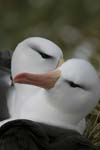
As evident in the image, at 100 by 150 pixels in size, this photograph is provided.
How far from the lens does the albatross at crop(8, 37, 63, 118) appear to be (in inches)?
90.2

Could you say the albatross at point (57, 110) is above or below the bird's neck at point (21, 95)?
above

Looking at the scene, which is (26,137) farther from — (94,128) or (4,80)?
(94,128)

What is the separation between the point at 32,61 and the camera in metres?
2.31

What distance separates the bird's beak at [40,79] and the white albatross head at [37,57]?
0.17 metres

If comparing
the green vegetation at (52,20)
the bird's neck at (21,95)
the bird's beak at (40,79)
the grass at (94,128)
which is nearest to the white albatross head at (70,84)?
the bird's beak at (40,79)

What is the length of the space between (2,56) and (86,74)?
0.45m

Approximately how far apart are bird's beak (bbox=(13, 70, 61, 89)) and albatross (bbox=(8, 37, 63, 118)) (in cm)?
15

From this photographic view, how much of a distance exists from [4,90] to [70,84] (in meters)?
0.32

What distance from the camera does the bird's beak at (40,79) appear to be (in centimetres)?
210

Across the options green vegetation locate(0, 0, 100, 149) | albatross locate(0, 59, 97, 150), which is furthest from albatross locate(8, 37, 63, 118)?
green vegetation locate(0, 0, 100, 149)

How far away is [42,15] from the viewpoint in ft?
12.7

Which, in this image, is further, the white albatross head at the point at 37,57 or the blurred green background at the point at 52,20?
the blurred green background at the point at 52,20

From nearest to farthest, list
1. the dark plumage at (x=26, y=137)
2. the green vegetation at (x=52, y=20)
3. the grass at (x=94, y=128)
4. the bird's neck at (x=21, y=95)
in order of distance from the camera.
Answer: the dark plumage at (x=26, y=137) < the bird's neck at (x=21, y=95) < the grass at (x=94, y=128) < the green vegetation at (x=52, y=20)

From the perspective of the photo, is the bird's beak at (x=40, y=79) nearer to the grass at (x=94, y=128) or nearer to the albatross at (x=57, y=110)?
the albatross at (x=57, y=110)
